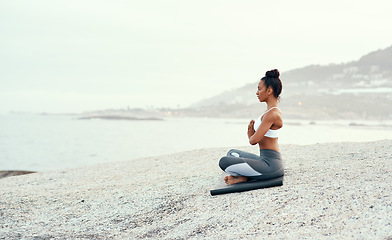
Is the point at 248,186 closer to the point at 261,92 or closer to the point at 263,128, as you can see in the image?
the point at 263,128

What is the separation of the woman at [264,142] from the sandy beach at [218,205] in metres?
0.36

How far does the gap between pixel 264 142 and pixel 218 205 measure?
1397mm

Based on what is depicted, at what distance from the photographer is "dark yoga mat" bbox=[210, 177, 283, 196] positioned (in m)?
6.38

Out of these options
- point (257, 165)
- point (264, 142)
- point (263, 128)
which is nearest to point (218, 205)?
point (257, 165)

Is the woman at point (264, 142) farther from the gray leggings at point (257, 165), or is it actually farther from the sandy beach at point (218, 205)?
the sandy beach at point (218, 205)

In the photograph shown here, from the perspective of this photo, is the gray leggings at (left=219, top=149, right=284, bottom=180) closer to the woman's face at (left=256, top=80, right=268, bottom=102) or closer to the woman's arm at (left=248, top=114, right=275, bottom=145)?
the woman's arm at (left=248, top=114, right=275, bottom=145)

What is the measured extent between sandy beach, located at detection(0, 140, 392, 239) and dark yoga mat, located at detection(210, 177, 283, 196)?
0.32 feet

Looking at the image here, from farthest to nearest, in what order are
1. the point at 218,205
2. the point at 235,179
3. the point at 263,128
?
the point at 235,179 → the point at 218,205 → the point at 263,128

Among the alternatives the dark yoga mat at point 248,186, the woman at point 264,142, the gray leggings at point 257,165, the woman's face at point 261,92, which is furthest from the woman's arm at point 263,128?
the dark yoga mat at point 248,186

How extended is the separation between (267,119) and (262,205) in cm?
144

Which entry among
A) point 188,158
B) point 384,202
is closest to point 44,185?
point 188,158

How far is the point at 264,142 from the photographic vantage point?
636 cm

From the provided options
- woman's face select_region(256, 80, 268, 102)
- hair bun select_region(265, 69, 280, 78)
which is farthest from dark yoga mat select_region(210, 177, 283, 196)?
hair bun select_region(265, 69, 280, 78)

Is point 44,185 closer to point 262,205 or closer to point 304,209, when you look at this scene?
point 262,205
